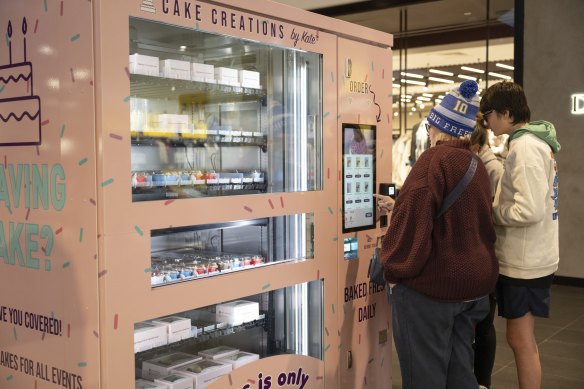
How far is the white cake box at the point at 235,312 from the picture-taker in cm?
303

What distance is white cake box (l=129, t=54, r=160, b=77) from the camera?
8.27 feet

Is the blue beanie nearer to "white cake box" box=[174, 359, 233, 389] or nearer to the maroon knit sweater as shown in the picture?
the maroon knit sweater

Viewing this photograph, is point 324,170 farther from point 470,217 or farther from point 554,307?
point 554,307

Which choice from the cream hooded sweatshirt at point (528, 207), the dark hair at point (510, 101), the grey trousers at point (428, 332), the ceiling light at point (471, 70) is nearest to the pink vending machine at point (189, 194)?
the grey trousers at point (428, 332)

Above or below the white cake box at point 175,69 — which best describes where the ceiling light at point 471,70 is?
above

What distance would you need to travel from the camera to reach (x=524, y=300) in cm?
322

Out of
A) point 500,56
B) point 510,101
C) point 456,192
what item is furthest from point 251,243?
point 500,56

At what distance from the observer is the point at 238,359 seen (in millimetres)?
3107

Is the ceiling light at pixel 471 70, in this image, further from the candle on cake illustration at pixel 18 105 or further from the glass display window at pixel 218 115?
the candle on cake illustration at pixel 18 105

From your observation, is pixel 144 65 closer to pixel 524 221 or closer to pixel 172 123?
pixel 172 123

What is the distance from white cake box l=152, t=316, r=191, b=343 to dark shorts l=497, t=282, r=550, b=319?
1550 mm

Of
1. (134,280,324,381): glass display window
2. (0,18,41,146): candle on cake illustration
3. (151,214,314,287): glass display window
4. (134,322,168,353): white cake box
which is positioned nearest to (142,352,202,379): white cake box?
(134,280,324,381): glass display window

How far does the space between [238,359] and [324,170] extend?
3.21 ft

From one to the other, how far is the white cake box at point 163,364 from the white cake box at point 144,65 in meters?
1.23
